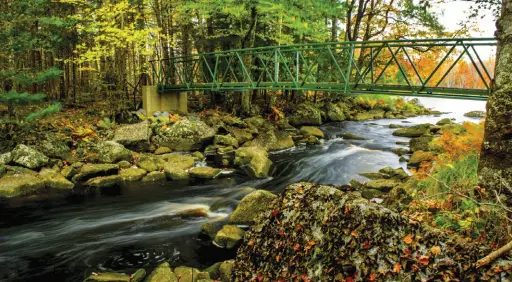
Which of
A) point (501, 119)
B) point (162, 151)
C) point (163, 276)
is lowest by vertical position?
point (163, 276)

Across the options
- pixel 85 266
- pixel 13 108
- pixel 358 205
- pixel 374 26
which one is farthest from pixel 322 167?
pixel 374 26

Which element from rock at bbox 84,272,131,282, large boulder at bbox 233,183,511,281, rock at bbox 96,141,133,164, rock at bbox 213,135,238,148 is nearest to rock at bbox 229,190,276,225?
rock at bbox 84,272,131,282

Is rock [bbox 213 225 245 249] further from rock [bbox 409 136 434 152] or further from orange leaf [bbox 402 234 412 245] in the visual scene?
rock [bbox 409 136 434 152]

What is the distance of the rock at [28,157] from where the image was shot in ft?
30.0

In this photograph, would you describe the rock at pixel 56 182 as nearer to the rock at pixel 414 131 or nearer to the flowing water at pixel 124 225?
the flowing water at pixel 124 225

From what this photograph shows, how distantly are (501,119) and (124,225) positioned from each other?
6.57 meters

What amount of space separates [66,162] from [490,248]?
10.3m

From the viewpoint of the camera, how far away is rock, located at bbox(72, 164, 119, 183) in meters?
9.29

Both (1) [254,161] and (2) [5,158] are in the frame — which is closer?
(2) [5,158]

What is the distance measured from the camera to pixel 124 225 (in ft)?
23.0

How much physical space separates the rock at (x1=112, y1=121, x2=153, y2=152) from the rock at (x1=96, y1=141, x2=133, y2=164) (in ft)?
2.81

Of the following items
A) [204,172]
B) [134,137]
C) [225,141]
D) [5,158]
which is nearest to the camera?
[5,158]

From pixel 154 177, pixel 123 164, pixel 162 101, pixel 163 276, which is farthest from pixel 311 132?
pixel 163 276

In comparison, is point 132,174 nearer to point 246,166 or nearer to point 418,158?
point 246,166
